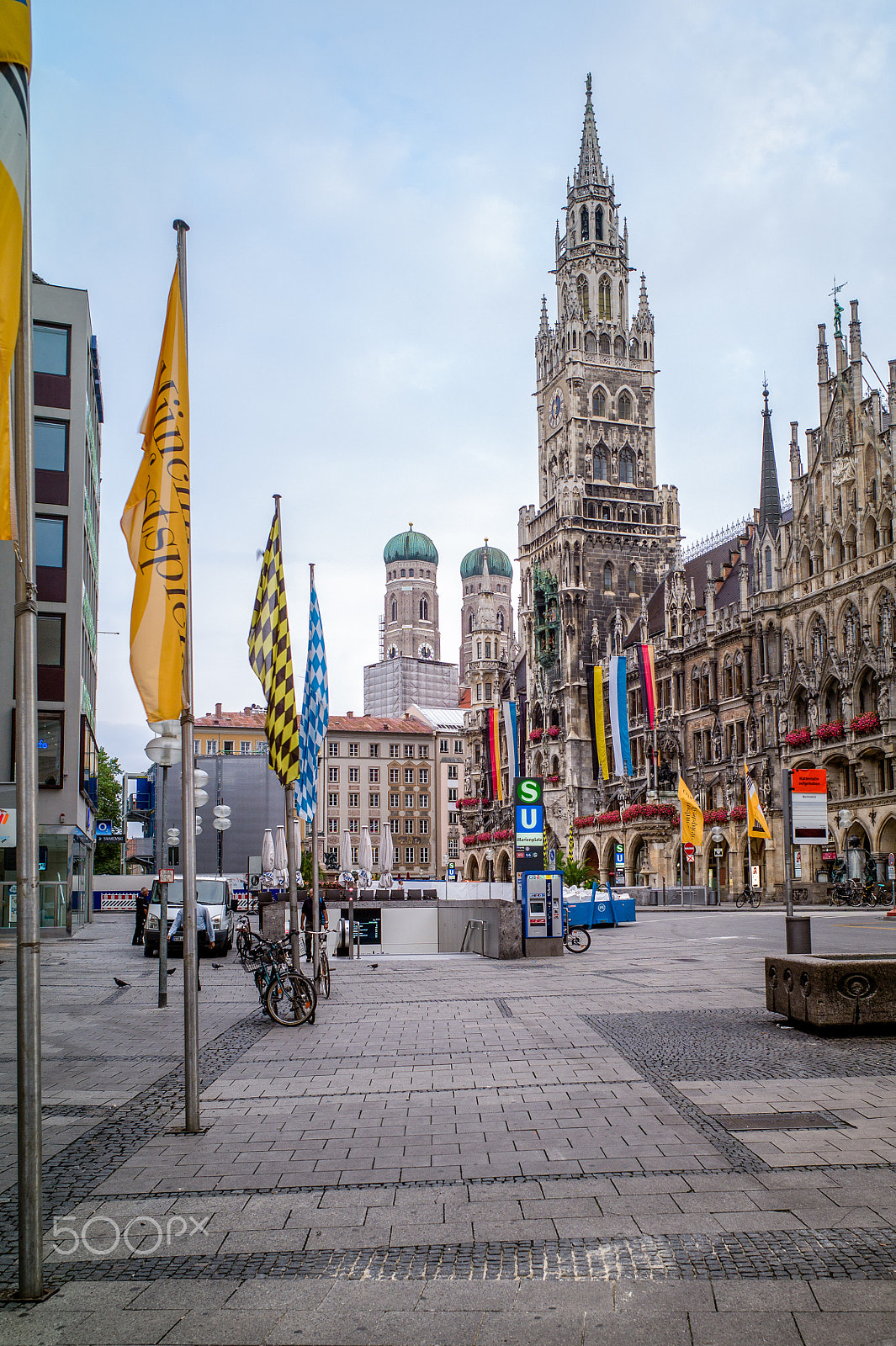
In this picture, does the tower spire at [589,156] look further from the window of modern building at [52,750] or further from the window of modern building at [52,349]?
the window of modern building at [52,750]

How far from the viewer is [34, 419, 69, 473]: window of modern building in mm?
37469

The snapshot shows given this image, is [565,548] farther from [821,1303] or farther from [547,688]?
[821,1303]

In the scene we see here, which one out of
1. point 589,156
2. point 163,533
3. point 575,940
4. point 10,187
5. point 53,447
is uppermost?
point 589,156

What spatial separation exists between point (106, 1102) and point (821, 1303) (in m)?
7.01

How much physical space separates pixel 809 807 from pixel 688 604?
5680cm

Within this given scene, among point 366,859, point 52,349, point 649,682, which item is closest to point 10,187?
point 52,349

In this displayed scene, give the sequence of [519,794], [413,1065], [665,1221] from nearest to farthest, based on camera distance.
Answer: [665,1221] < [413,1065] < [519,794]

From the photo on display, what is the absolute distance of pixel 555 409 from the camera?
97.5 metres

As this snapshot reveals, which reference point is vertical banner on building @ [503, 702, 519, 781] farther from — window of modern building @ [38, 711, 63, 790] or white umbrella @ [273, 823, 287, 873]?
window of modern building @ [38, 711, 63, 790]

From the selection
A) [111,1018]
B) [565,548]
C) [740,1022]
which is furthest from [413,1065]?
[565,548]

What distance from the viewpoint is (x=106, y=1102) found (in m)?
10.6

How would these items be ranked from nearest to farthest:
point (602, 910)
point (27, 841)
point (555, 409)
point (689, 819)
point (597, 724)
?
point (27, 841)
point (602, 910)
point (689, 819)
point (597, 724)
point (555, 409)

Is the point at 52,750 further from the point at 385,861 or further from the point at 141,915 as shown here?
the point at 385,861

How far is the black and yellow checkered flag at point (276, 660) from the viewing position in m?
16.3
